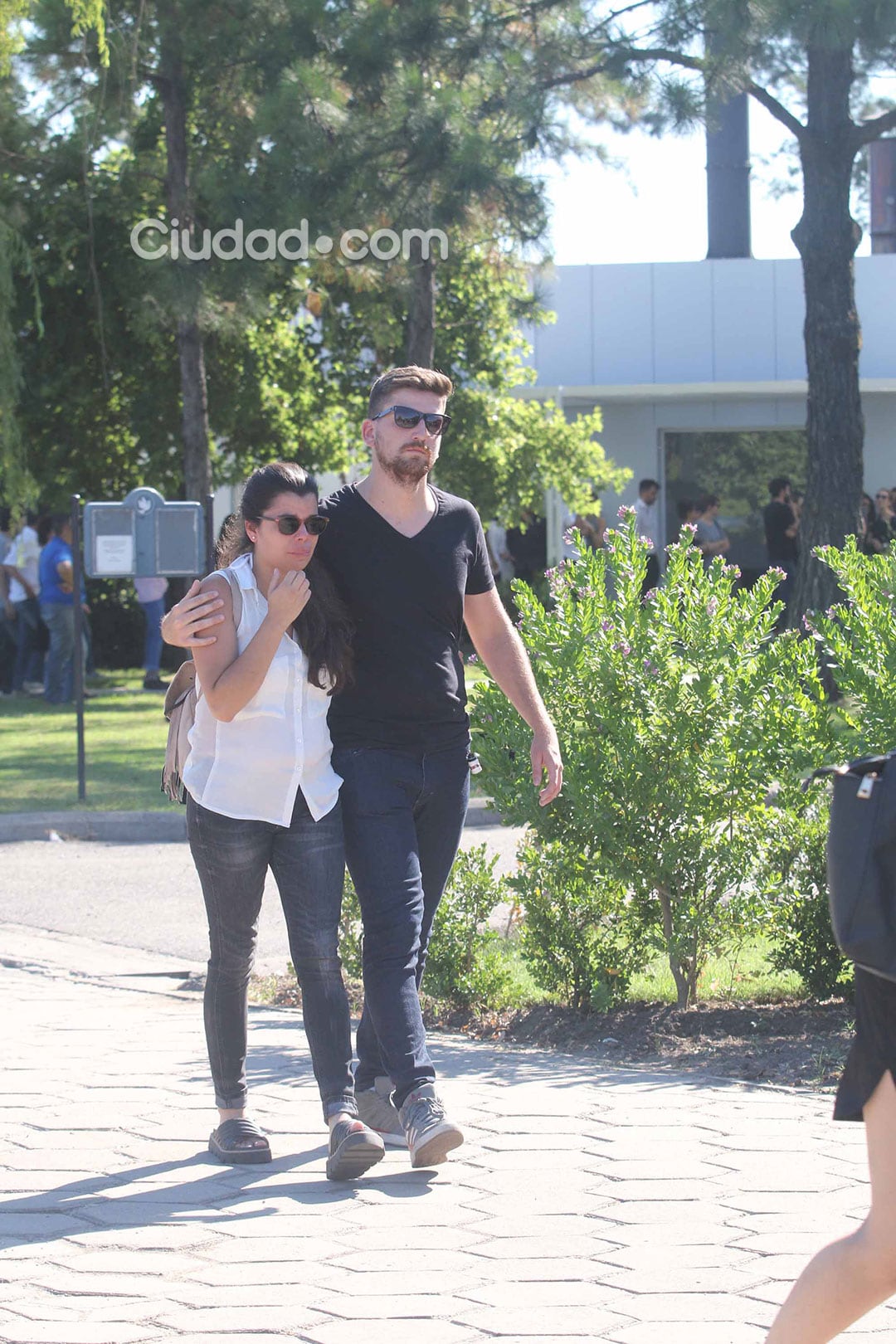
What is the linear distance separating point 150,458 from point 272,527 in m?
17.6

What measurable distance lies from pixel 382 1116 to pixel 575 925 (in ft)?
4.77

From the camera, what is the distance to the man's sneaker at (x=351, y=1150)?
4.31m

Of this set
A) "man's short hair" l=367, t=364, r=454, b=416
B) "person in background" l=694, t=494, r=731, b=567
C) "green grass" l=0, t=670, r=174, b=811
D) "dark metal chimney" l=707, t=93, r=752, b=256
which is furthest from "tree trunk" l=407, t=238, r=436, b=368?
"dark metal chimney" l=707, t=93, r=752, b=256

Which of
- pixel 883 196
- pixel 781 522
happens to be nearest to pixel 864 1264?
pixel 781 522

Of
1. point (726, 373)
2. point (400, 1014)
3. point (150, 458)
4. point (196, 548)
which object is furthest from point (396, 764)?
point (726, 373)

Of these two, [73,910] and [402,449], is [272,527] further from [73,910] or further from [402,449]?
[73,910]

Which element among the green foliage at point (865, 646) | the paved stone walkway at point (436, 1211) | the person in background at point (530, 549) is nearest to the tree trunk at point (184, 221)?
the person in background at point (530, 549)

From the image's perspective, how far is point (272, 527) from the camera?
4.41 metres

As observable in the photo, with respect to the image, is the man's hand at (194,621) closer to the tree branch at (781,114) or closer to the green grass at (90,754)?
the green grass at (90,754)

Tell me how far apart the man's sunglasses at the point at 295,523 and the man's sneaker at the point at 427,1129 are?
54.7 inches

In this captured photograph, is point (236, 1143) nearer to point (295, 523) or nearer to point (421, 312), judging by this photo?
point (295, 523)

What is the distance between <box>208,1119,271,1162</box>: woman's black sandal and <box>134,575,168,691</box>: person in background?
13011mm

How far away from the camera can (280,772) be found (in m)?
Answer: 4.40

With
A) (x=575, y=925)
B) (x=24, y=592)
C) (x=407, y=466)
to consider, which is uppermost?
(x=407, y=466)
